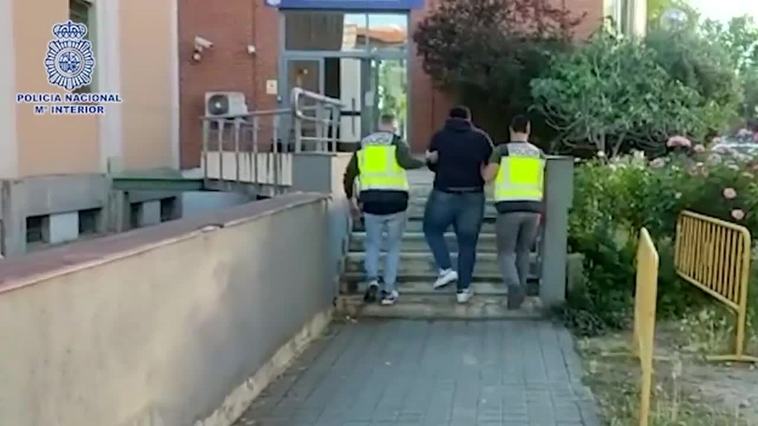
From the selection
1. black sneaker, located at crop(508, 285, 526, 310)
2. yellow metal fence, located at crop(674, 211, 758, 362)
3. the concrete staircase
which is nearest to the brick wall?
the concrete staircase

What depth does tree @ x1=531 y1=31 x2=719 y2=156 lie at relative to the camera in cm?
1781

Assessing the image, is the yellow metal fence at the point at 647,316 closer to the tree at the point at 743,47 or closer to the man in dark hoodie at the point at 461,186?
the man in dark hoodie at the point at 461,186

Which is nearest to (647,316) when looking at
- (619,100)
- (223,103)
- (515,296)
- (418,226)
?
(515,296)

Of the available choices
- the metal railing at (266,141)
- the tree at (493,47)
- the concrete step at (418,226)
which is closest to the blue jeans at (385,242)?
the concrete step at (418,226)

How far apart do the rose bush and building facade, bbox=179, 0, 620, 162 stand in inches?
508

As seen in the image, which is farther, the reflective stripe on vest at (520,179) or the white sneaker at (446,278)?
the white sneaker at (446,278)

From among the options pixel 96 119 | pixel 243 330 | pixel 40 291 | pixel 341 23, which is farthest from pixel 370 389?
pixel 341 23

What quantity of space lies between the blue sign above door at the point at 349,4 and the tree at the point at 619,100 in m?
5.29

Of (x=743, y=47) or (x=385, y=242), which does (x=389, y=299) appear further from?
(x=743, y=47)

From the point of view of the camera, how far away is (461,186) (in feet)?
31.8

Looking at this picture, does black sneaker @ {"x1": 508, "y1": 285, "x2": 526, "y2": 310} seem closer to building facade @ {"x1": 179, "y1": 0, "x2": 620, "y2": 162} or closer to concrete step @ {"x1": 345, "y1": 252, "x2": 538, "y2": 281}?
concrete step @ {"x1": 345, "y1": 252, "x2": 538, "y2": 281}

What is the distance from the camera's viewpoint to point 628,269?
9.76 m

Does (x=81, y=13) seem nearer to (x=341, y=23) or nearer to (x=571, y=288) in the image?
(x=341, y=23)

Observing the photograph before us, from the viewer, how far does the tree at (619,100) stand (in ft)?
58.4
